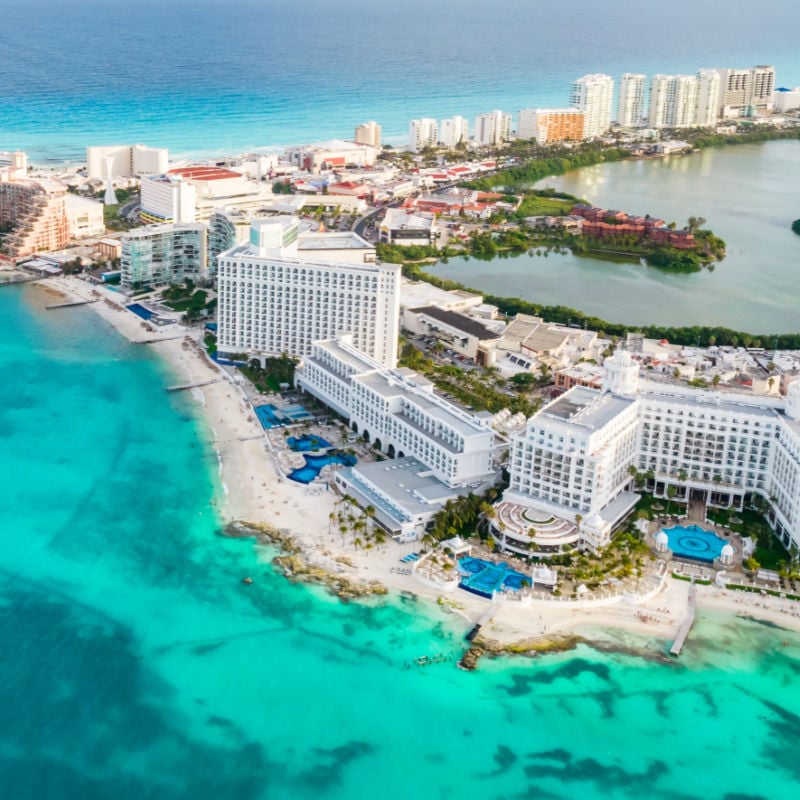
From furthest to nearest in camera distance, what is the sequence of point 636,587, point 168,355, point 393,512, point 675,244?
point 675,244
point 168,355
point 393,512
point 636,587

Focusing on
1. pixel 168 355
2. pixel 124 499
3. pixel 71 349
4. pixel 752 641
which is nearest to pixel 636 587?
pixel 752 641

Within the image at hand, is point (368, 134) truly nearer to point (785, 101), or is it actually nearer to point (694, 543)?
point (785, 101)

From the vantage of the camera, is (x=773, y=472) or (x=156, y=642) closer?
(x=156, y=642)

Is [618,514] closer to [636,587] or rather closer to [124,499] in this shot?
[636,587]

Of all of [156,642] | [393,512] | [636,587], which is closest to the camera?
[156,642]

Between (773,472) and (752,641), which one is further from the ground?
(773,472)

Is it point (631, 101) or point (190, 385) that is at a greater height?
point (631, 101)

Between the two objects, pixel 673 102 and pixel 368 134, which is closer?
pixel 368 134

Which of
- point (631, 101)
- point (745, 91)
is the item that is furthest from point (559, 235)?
point (745, 91)
